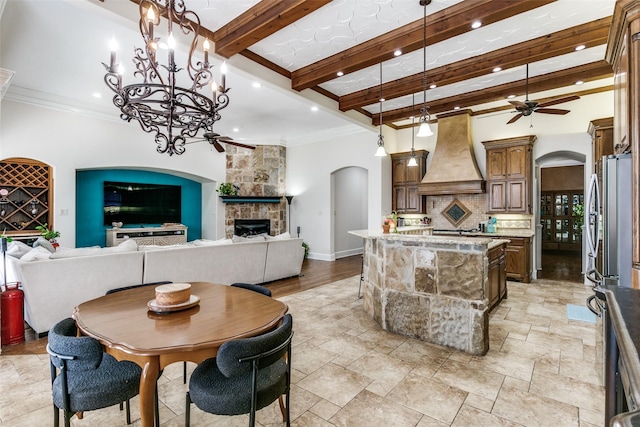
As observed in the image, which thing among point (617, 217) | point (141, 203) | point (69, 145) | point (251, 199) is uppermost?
point (69, 145)

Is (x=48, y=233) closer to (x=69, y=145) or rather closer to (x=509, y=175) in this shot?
(x=69, y=145)

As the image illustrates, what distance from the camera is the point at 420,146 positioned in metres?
7.50

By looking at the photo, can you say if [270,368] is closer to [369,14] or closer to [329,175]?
[369,14]

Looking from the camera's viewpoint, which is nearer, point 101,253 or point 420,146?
point 101,253

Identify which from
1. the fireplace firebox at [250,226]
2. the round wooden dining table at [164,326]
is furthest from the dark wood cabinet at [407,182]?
the round wooden dining table at [164,326]

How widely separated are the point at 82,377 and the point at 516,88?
6627mm

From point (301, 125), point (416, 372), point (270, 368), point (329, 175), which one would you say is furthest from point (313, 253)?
point (270, 368)

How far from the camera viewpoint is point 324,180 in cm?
836

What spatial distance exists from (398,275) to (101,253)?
3432mm

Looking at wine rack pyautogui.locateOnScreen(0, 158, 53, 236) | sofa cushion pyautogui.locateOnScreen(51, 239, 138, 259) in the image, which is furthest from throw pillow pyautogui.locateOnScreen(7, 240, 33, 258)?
wine rack pyautogui.locateOnScreen(0, 158, 53, 236)

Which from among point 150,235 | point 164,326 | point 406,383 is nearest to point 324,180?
point 150,235

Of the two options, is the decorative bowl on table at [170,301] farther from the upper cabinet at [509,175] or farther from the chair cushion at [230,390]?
the upper cabinet at [509,175]

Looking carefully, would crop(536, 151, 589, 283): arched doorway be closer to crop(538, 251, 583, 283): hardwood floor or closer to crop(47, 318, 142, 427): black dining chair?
crop(538, 251, 583, 283): hardwood floor

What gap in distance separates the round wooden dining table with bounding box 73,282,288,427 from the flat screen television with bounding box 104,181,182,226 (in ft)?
20.1
